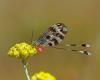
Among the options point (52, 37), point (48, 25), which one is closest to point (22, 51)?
point (52, 37)

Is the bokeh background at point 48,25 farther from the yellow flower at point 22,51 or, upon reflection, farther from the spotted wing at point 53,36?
the yellow flower at point 22,51

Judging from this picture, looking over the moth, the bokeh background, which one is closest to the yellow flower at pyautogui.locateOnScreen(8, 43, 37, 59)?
the moth

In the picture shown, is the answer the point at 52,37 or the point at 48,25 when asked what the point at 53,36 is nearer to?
the point at 52,37

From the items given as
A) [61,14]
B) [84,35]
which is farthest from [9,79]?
[61,14]

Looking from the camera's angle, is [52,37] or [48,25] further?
[48,25]

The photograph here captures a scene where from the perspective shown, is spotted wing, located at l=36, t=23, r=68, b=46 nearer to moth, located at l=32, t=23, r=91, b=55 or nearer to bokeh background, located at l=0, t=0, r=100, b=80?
moth, located at l=32, t=23, r=91, b=55

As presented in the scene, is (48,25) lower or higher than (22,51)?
lower

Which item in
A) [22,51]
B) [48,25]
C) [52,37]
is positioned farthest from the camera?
[48,25]
